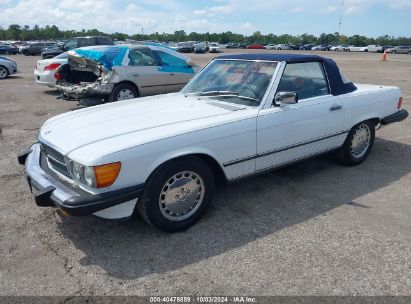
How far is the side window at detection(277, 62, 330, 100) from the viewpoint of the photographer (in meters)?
4.11

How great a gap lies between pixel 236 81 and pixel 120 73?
5.03 metres

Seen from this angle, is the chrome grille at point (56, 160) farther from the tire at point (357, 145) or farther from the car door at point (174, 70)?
the car door at point (174, 70)

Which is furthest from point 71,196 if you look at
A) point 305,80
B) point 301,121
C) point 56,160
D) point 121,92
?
point 121,92

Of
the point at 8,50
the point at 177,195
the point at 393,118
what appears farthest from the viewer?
the point at 8,50

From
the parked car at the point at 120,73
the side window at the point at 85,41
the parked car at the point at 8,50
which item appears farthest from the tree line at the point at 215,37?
the parked car at the point at 120,73

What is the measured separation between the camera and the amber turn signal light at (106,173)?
111 inches

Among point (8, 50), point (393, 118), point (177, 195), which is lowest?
point (177, 195)

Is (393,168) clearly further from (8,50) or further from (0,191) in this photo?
(8,50)

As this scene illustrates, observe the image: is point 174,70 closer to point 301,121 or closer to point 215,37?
point 301,121

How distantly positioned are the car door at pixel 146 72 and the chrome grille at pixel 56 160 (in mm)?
5407

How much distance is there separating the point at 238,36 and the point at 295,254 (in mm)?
119123

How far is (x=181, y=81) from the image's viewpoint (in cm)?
954

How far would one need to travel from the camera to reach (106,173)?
9.39ft

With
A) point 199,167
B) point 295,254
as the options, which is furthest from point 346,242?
point 199,167
